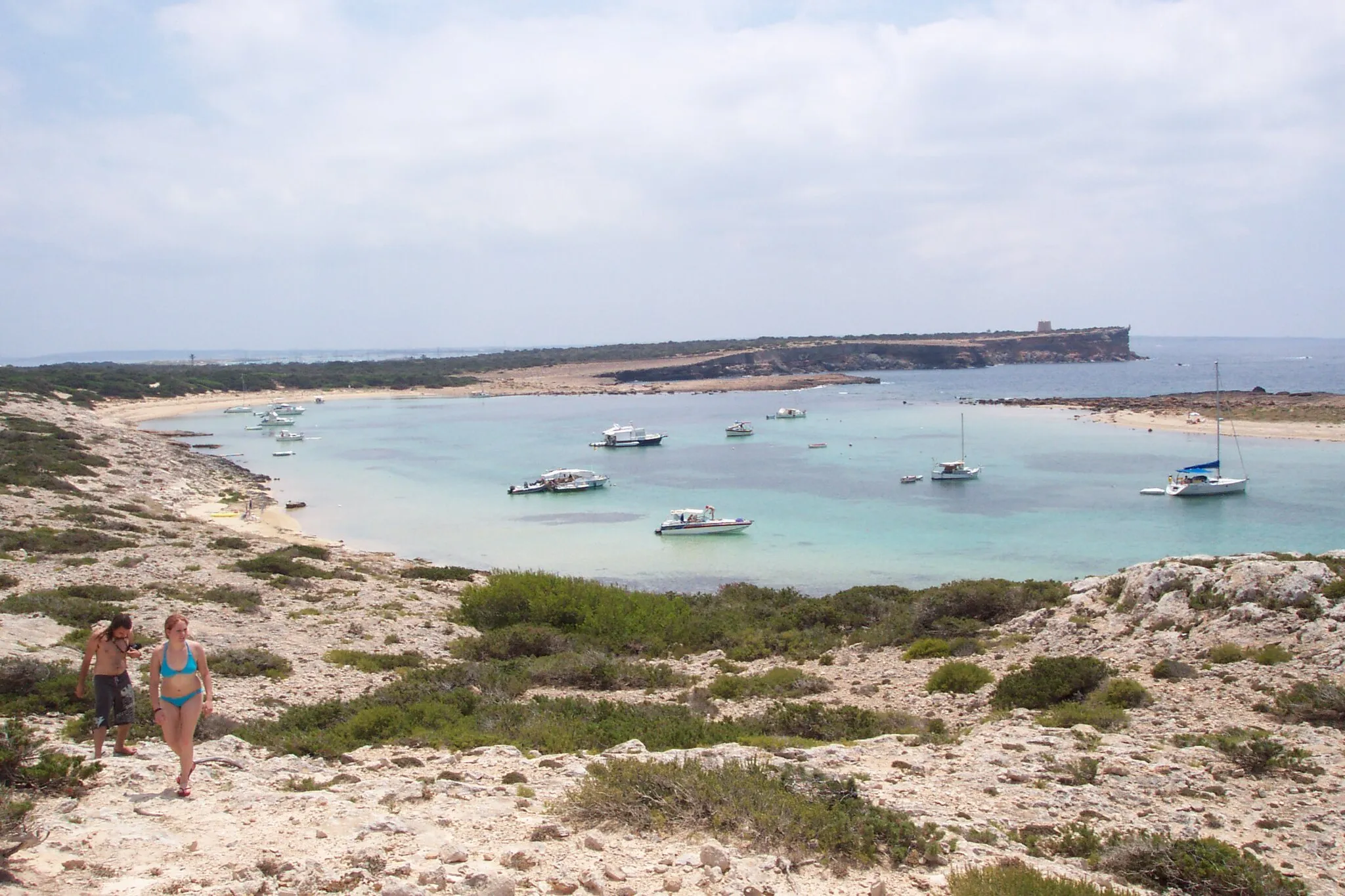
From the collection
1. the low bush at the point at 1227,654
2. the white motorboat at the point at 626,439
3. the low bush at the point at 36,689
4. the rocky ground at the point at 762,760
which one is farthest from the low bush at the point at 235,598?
the white motorboat at the point at 626,439

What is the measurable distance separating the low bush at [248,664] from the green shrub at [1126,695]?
1064 centimetres

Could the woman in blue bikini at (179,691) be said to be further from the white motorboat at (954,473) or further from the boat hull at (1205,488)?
the white motorboat at (954,473)

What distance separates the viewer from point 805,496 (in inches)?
1703

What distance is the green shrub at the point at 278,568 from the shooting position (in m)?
19.6

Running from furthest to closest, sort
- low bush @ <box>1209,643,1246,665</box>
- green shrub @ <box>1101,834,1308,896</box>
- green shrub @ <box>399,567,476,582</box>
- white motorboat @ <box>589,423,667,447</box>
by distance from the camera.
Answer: white motorboat @ <box>589,423,667,447</box> < green shrub @ <box>399,567,476,582</box> < low bush @ <box>1209,643,1246,665</box> < green shrub @ <box>1101,834,1308,896</box>

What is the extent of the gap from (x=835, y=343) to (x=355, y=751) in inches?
6863

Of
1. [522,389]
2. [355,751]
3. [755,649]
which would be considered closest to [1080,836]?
[355,751]

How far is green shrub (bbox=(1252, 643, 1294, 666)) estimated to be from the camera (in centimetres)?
1099

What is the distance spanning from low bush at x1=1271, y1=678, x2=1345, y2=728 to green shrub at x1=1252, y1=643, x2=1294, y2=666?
1.13 meters

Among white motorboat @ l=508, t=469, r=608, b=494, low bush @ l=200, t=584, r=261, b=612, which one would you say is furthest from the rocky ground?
white motorboat @ l=508, t=469, r=608, b=494

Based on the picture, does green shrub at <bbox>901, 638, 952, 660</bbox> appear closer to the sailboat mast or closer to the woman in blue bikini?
the woman in blue bikini

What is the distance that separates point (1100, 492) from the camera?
42.2m

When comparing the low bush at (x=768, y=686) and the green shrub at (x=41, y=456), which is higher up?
the green shrub at (x=41, y=456)

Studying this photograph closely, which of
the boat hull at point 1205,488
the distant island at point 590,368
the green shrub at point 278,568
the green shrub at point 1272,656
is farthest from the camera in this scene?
the distant island at point 590,368
